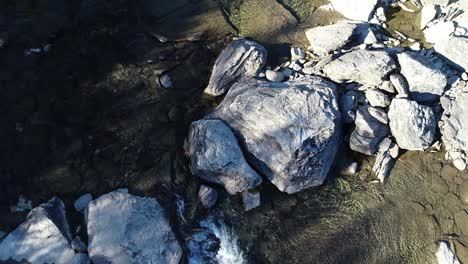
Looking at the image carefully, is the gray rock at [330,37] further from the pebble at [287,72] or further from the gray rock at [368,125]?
the gray rock at [368,125]

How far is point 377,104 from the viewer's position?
6.19 m

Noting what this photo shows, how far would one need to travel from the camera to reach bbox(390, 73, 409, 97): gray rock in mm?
6227

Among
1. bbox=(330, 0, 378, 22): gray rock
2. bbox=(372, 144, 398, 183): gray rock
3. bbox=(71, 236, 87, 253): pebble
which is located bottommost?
bbox=(71, 236, 87, 253): pebble

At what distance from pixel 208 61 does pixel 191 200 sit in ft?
6.85

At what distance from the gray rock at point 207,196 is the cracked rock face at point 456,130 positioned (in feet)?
10.7

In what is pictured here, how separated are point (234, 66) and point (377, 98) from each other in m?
1.98

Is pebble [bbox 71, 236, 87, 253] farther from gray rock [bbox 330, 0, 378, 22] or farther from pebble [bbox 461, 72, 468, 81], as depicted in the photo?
pebble [bbox 461, 72, 468, 81]

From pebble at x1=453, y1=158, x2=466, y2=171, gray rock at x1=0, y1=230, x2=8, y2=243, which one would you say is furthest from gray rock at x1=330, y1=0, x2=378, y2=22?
gray rock at x1=0, y1=230, x2=8, y2=243

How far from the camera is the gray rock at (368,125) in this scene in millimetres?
5980

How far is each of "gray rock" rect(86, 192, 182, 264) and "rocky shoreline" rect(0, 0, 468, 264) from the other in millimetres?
11

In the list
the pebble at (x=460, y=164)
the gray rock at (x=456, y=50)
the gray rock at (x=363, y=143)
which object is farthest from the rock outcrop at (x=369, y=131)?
the gray rock at (x=456, y=50)

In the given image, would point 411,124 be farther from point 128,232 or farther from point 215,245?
point 128,232

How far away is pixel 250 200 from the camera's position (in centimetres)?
557

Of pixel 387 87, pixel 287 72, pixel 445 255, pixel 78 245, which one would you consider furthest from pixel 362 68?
pixel 78 245
